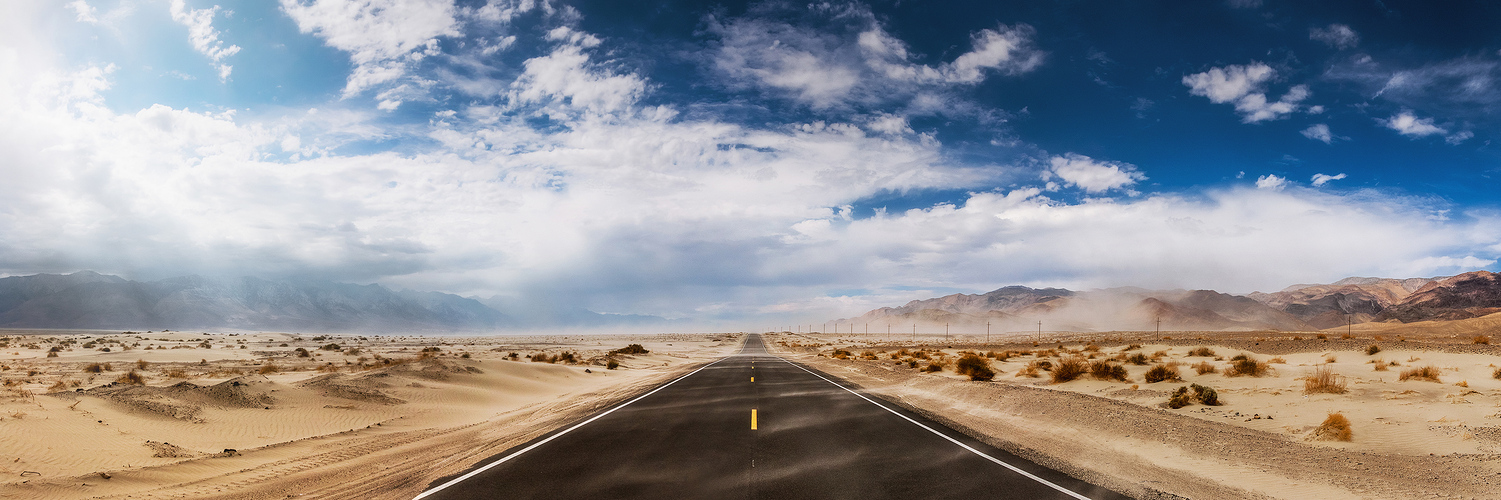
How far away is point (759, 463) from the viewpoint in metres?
9.57

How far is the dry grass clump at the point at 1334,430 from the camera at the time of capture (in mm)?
11844

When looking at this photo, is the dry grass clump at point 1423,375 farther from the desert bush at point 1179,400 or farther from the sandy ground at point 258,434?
the sandy ground at point 258,434

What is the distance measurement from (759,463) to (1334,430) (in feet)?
36.9

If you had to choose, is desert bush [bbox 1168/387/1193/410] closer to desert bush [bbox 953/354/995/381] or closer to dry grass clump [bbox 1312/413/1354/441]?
dry grass clump [bbox 1312/413/1354/441]

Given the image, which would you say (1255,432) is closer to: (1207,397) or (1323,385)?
(1207,397)

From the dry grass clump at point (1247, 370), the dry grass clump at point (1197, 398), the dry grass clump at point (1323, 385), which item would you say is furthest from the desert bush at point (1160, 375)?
the dry grass clump at point (1197, 398)

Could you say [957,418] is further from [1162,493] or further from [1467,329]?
[1467,329]

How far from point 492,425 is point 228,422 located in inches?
224

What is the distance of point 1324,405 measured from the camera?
1527 cm

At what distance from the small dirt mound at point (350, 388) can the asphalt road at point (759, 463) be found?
8.72m

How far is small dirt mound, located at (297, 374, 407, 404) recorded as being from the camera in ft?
62.0

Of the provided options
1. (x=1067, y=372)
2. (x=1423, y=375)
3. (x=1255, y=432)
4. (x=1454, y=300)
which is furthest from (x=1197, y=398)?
(x=1454, y=300)

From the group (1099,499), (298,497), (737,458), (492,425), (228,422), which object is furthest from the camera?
(492,425)

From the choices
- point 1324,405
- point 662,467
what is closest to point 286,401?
point 662,467
